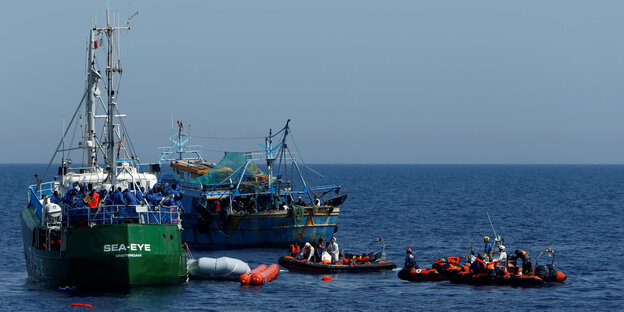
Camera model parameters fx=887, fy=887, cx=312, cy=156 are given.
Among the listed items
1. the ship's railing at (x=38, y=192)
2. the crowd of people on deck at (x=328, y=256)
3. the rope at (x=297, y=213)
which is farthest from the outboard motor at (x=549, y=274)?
the ship's railing at (x=38, y=192)

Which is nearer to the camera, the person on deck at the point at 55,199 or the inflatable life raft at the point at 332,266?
the person on deck at the point at 55,199

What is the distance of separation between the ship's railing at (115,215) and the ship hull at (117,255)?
26.1 inches

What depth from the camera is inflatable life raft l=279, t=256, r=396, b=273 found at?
52.9 metres

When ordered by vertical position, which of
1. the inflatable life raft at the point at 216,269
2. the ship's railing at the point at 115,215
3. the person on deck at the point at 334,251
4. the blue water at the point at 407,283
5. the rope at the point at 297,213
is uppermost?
the ship's railing at the point at 115,215

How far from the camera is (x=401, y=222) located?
95.7 metres

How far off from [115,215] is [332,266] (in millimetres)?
14876

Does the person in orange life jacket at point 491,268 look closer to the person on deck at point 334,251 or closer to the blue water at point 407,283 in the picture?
the blue water at point 407,283

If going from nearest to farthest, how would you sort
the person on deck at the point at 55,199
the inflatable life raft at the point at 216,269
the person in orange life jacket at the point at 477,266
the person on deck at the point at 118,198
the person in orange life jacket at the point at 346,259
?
the person on deck at the point at 118,198, the person on deck at the point at 55,199, the person in orange life jacket at the point at 477,266, the inflatable life raft at the point at 216,269, the person in orange life jacket at the point at 346,259

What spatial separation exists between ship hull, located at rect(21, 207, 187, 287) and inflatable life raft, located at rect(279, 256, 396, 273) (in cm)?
1081

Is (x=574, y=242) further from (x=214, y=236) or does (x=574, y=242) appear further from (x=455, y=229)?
(x=214, y=236)

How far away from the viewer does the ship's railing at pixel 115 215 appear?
42.7m

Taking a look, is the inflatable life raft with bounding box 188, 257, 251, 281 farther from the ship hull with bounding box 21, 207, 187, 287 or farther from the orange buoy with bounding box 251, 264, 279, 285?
the ship hull with bounding box 21, 207, 187, 287

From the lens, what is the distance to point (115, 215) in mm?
43500

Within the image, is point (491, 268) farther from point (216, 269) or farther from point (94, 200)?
point (94, 200)
